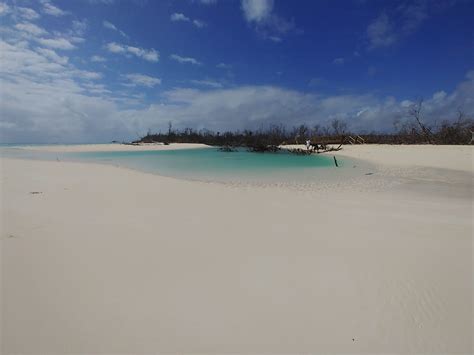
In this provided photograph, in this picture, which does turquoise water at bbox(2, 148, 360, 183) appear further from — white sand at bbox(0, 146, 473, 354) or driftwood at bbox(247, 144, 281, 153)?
driftwood at bbox(247, 144, 281, 153)

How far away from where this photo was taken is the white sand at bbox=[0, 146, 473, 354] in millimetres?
1823

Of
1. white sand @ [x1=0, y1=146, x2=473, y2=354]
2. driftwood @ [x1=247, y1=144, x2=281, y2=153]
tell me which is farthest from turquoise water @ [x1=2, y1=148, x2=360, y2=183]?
driftwood @ [x1=247, y1=144, x2=281, y2=153]

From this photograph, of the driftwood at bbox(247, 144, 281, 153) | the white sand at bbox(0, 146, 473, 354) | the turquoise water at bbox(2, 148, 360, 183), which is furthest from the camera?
the driftwood at bbox(247, 144, 281, 153)

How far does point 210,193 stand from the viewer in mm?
6617

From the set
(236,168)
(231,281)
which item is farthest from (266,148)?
(231,281)

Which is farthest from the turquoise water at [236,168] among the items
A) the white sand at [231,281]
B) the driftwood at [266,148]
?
the driftwood at [266,148]

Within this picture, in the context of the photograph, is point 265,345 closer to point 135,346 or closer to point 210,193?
point 135,346

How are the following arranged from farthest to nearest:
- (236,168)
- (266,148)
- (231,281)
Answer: (266,148), (236,168), (231,281)

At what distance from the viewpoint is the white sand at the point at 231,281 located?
182 cm

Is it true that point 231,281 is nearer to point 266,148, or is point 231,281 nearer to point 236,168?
point 236,168

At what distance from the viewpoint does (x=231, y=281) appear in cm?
247

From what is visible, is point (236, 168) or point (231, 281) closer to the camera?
point (231, 281)

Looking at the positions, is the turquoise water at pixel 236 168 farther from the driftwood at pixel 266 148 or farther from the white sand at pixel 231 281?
the driftwood at pixel 266 148

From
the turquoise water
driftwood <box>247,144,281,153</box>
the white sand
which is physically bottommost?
the white sand
